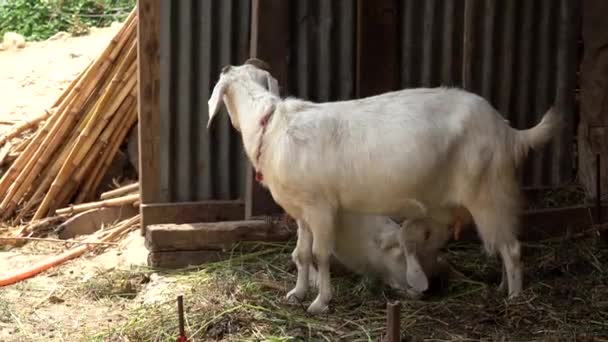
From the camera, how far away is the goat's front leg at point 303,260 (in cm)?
595

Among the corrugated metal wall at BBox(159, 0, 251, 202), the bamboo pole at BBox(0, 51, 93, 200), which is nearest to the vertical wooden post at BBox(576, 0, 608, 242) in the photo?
the corrugated metal wall at BBox(159, 0, 251, 202)

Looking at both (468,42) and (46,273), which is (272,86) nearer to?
(468,42)

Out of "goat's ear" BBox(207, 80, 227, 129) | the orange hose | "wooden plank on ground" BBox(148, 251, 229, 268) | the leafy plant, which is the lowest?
the orange hose

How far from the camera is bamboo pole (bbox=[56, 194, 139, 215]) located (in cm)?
851

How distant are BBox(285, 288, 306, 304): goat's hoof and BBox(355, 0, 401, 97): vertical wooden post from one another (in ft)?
5.61

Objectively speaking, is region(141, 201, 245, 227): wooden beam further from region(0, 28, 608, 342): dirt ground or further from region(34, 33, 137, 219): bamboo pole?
region(34, 33, 137, 219): bamboo pole

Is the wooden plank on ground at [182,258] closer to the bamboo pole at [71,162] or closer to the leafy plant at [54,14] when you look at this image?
the bamboo pole at [71,162]

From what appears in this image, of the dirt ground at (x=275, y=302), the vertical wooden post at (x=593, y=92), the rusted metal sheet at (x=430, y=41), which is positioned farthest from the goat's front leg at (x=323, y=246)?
the vertical wooden post at (x=593, y=92)

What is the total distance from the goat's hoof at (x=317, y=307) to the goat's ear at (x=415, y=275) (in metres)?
0.55

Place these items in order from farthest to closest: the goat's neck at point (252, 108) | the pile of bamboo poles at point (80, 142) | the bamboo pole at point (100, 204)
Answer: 1. the pile of bamboo poles at point (80, 142)
2. the bamboo pole at point (100, 204)
3. the goat's neck at point (252, 108)

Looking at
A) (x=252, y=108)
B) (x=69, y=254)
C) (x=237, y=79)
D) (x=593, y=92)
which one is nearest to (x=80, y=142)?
(x=69, y=254)

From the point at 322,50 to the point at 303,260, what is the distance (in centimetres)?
185

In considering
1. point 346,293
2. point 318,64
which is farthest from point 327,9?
point 346,293

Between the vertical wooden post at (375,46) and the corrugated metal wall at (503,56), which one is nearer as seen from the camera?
the vertical wooden post at (375,46)
